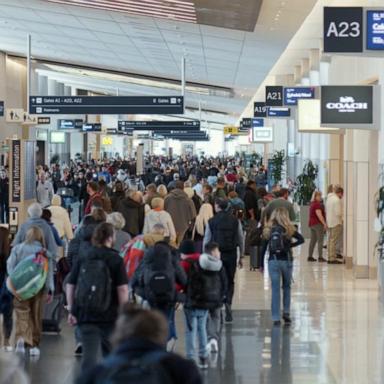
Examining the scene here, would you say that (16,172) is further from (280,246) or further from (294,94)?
(280,246)

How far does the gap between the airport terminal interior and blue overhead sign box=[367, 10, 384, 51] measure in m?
0.02

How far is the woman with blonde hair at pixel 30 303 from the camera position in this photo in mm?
10594

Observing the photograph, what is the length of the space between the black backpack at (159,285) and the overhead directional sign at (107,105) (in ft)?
65.2

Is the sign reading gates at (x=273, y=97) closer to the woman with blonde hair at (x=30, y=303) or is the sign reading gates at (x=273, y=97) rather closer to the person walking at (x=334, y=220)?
the person walking at (x=334, y=220)

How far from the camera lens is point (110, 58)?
125ft

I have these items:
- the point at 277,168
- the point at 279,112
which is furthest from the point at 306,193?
the point at 277,168

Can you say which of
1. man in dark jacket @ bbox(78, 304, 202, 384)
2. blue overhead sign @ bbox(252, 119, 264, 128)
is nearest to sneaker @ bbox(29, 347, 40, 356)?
man in dark jacket @ bbox(78, 304, 202, 384)

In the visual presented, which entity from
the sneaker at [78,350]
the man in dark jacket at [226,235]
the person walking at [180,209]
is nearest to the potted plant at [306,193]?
the person walking at [180,209]

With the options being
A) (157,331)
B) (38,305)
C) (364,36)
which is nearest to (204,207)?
(364,36)

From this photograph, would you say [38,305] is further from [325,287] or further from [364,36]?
[325,287]

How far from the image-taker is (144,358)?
14.8ft

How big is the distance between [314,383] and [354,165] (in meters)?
9.95

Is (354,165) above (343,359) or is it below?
above

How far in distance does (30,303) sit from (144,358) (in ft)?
21.5
